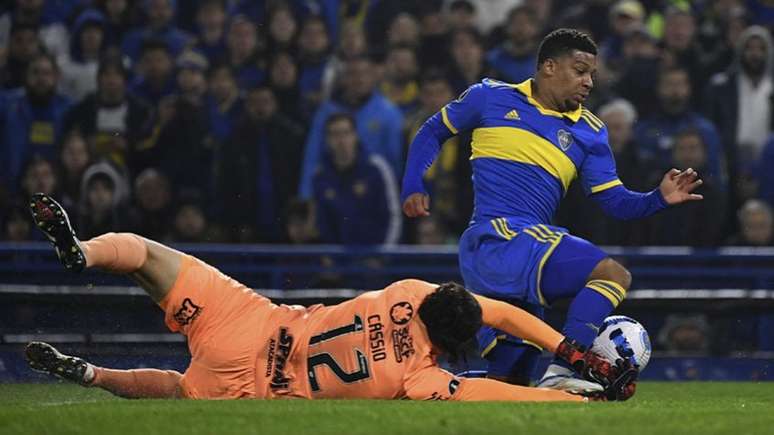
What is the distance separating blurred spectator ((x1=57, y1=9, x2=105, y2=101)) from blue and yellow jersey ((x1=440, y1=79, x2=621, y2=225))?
6.08 m

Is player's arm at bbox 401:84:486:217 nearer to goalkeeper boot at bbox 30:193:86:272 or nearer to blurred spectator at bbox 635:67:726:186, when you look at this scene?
goalkeeper boot at bbox 30:193:86:272

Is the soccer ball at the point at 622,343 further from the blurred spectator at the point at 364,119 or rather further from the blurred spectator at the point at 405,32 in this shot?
the blurred spectator at the point at 405,32

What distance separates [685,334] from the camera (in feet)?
38.9

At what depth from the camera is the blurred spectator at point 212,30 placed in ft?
46.3

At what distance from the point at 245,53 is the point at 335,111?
1207 mm

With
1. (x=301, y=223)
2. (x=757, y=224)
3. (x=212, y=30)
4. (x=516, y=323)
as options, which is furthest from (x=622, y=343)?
(x=212, y=30)

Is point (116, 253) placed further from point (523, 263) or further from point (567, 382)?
point (567, 382)

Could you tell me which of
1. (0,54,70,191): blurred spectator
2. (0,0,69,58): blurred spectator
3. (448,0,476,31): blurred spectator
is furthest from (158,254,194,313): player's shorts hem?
(0,0,69,58): blurred spectator

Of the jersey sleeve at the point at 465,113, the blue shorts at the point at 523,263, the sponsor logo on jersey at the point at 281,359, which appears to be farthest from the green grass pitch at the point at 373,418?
the jersey sleeve at the point at 465,113

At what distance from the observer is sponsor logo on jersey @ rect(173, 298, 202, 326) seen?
7.53m

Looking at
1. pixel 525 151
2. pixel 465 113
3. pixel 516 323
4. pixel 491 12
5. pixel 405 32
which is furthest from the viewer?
pixel 491 12

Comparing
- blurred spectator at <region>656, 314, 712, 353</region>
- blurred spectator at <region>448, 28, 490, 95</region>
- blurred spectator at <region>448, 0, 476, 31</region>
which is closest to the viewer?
blurred spectator at <region>656, 314, 712, 353</region>

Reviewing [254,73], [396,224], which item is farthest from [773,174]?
[254,73]

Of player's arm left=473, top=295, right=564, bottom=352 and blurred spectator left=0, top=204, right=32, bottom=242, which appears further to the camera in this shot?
blurred spectator left=0, top=204, right=32, bottom=242
